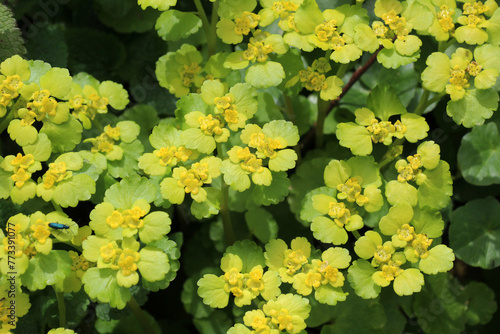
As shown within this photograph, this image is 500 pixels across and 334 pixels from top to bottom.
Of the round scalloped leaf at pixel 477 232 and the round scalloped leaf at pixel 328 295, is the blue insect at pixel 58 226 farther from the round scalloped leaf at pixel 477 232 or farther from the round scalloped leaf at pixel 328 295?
the round scalloped leaf at pixel 477 232

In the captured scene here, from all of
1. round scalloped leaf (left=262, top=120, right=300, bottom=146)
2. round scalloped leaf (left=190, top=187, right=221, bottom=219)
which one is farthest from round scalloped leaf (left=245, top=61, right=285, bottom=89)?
round scalloped leaf (left=190, top=187, right=221, bottom=219)

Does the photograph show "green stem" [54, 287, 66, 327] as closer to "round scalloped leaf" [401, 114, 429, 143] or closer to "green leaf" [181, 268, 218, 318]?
"green leaf" [181, 268, 218, 318]

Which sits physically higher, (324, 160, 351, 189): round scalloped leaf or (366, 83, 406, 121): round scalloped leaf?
(366, 83, 406, 121): round scalloped leaf

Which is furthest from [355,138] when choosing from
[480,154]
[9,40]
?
[9,40]

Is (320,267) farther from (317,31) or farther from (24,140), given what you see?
(24,140)

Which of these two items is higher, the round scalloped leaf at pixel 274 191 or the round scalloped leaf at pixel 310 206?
the round scalloped leaf at pixel 274 191

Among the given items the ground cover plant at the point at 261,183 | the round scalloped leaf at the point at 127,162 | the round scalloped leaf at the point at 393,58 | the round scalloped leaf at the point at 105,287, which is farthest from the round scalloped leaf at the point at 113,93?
the round scalloped leaf at the point at 393,58

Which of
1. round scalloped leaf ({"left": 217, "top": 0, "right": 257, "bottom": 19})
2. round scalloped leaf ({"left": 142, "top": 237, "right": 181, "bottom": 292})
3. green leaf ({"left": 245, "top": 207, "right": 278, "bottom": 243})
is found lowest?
green leaf ({"left": 245, "top": 207, "right": 278, "bottom": 243})

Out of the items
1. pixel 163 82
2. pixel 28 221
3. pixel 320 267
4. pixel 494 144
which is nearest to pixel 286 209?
pixel 320 267
